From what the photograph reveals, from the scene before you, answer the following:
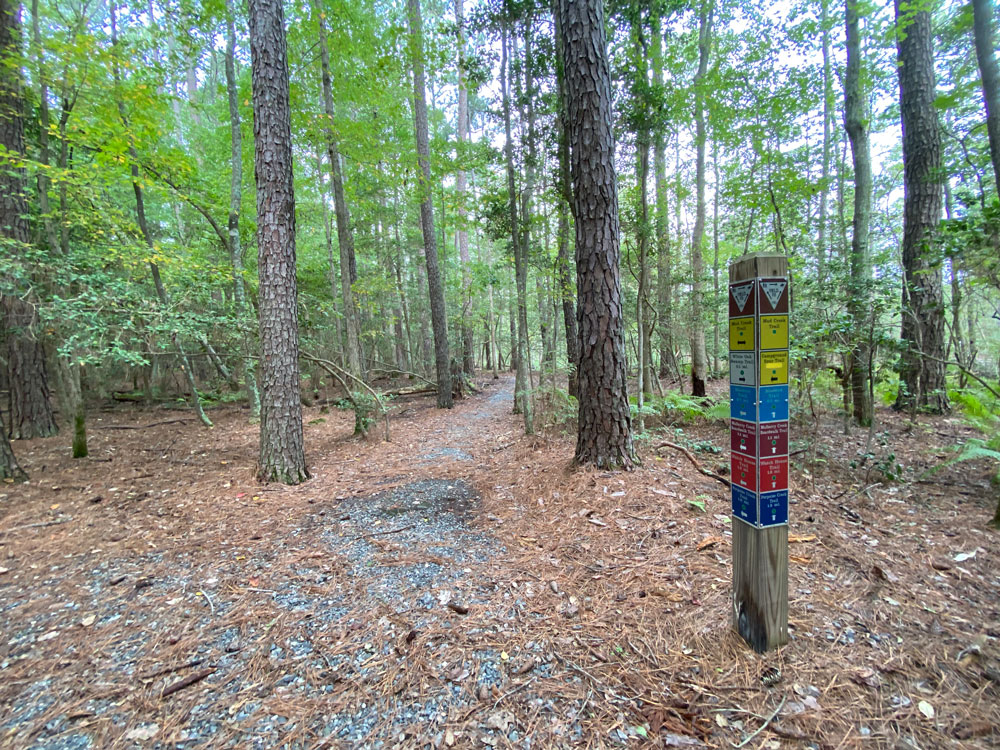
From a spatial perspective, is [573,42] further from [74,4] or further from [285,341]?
[74,4]

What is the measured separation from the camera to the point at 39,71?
5.96 meters

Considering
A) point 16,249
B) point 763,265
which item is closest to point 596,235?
point 763,265

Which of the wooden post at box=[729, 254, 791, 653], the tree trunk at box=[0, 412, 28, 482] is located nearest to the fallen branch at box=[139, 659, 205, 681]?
the wooden post at box=[729, 254, 791, 653]

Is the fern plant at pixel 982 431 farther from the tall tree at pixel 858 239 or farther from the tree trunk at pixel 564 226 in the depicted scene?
the tree trunk at pixel 564 226

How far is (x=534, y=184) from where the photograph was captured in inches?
309

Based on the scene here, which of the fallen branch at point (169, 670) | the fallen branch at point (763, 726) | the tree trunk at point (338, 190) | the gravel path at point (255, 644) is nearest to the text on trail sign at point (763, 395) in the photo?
the fallen branch at point (763, 726)

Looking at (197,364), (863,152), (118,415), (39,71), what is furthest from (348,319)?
(863,152)

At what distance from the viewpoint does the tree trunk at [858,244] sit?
4.45 m

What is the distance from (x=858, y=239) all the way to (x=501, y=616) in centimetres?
765

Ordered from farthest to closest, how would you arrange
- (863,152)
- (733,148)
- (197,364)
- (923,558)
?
(197,364), (733,148), (863,152), (923,558)

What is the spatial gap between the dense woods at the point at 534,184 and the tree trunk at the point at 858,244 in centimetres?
5

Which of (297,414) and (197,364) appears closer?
(297,414)

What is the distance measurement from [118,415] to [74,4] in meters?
9.01

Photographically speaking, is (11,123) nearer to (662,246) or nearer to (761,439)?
(761,439)
